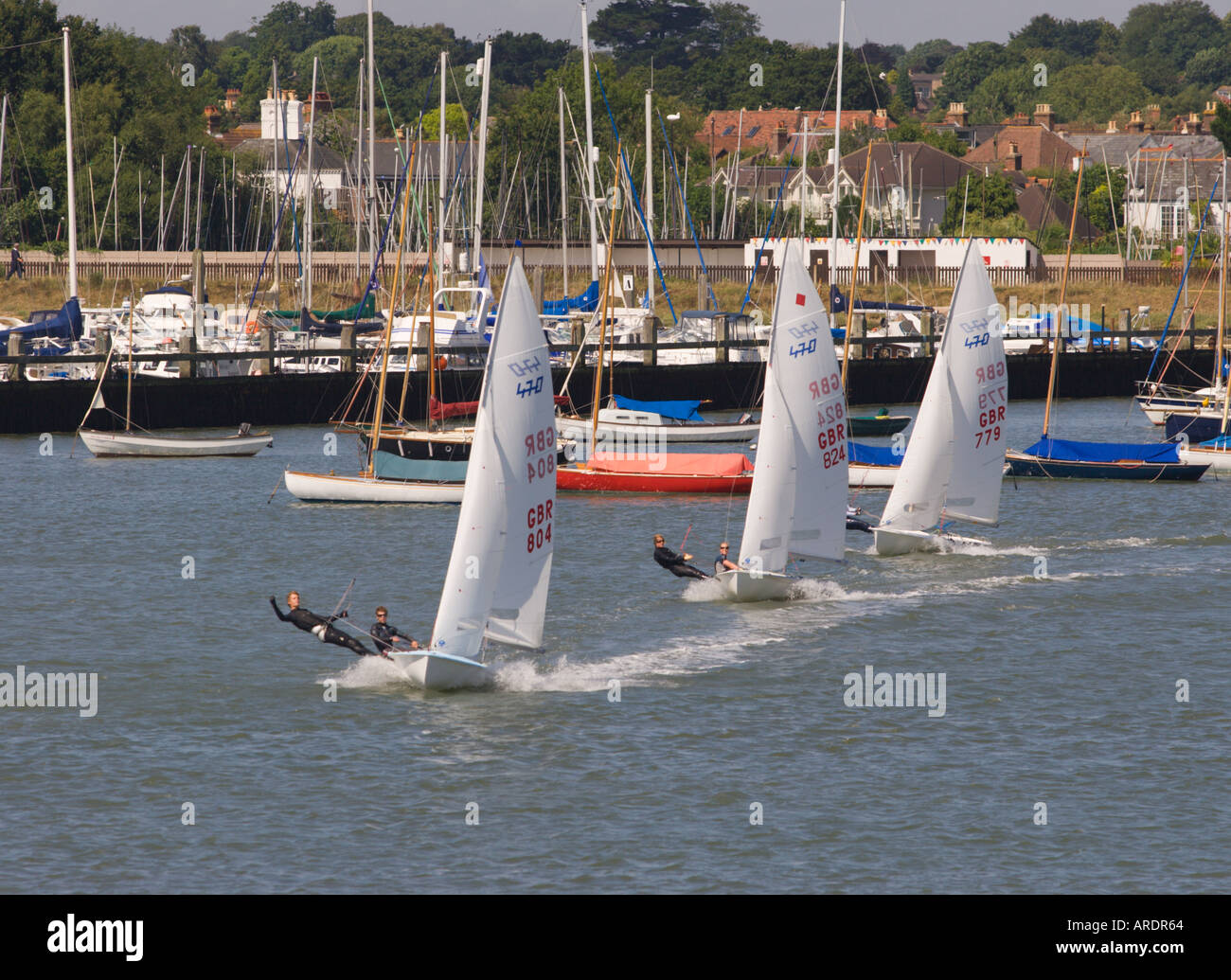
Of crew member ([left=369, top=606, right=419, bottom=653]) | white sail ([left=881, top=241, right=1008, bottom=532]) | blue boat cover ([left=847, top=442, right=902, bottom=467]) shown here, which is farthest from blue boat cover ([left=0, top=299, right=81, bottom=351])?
crew member ([left=369, top=606, right=419, bottom=653])

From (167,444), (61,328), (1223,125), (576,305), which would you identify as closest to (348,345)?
(61,328)

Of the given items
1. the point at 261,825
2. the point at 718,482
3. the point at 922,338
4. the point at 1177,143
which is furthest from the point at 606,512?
the point at 1177,143

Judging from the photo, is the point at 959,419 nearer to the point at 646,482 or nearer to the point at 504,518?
the point at 646,482

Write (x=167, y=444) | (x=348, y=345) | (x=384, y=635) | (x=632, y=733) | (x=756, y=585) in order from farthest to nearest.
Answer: (x=348, y=345) < (x=167, y=444) < (x=756, y=585) < (x=384, y=635) < (x=632, y=733)

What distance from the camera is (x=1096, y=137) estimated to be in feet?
513

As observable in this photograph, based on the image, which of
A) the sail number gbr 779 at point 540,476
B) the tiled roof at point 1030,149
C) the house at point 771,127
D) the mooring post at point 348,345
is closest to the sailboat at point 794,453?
the sail number gbr 779 at point 540,476

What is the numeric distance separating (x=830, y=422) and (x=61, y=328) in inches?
1584

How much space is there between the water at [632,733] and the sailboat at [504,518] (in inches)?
33.1

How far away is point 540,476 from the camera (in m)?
23.9

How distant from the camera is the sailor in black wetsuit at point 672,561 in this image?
95.5 feet

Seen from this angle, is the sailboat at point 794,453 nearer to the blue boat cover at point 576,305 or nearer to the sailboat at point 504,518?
the sailboat at point 504,518

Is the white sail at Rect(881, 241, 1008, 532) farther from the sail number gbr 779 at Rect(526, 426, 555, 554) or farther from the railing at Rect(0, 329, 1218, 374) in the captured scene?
the railing at Rect(0, 329, 1218, 374)

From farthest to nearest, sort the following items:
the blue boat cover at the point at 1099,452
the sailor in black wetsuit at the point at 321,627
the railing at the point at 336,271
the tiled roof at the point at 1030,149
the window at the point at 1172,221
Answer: the tiled roof at the point at 1030,149
the window at the point at 1172,221
the railing at the point at 336,271
the blue boat cover at the point at 1099,452
the sailor in black wetsuit at the point at 321,627

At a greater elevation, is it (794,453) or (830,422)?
(830,422)
